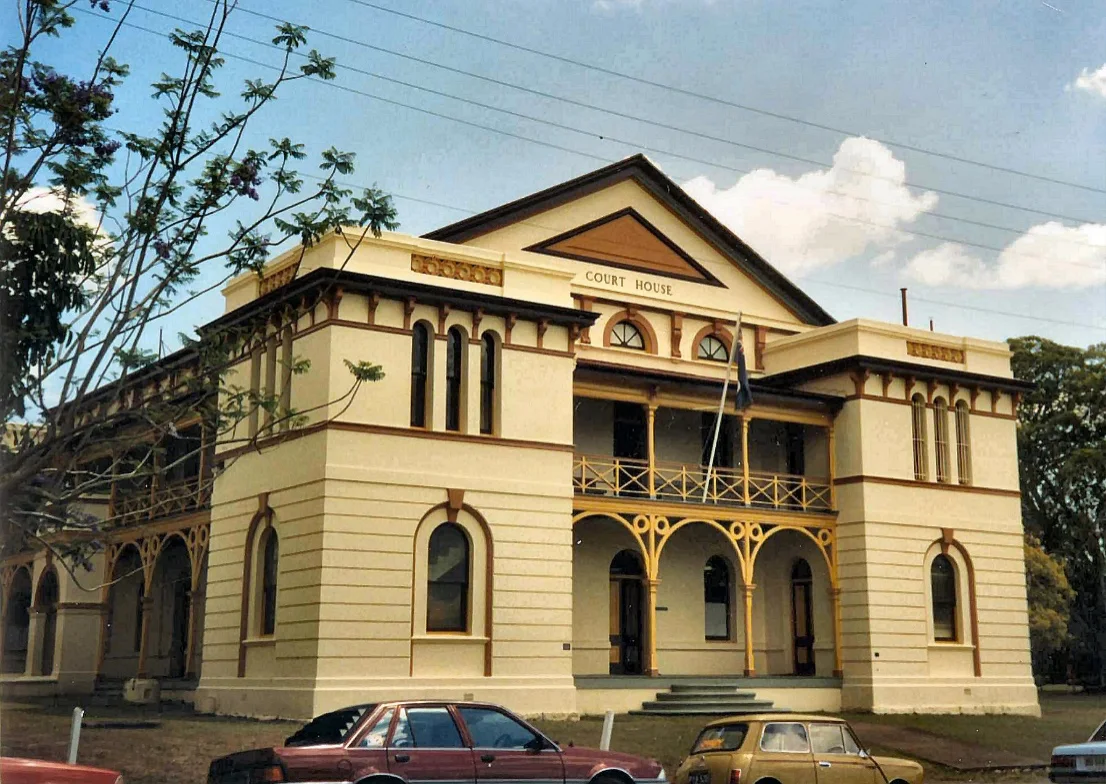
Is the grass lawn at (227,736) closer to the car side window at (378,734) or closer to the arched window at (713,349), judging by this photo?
the car side window at (378,734)

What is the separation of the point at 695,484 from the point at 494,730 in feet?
60.1

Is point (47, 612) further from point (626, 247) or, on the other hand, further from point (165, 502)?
point (626, 247)

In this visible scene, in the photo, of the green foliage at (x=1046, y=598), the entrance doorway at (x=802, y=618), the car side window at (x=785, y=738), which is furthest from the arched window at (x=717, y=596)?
the green foliage at (x=1046, y=598)

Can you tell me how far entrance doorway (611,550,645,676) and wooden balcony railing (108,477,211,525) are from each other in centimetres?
974

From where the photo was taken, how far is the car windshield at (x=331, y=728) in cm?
1343

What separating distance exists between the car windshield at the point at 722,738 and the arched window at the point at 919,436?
18206 mm

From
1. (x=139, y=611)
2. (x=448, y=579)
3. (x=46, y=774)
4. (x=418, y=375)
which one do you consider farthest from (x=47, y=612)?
(x=46, y=774)

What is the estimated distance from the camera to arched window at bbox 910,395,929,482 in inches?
1309

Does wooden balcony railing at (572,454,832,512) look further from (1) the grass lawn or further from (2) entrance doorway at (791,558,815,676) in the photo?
(1) the grass lawn

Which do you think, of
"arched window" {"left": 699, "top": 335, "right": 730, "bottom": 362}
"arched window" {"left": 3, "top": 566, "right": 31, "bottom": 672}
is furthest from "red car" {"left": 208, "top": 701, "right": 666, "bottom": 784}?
"arched window" {"left": 3, "top": 566, "right": 31, "bottom": 672}

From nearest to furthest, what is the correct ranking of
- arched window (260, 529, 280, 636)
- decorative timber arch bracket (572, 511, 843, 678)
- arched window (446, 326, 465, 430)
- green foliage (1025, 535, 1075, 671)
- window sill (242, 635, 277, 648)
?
1. window sill (242, 635, 277, 648)
2. arched window (260, 529, 280, 636)
3. arched window (446, 326, 465, 430)
4. decorative timber arch bracket (572, 511, 843, 678)
5. green foliage (1025, 535, 1075, 671)

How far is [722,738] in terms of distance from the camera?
16203mm

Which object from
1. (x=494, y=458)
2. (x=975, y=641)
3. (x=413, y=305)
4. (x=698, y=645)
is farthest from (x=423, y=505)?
(x=975, y=641)

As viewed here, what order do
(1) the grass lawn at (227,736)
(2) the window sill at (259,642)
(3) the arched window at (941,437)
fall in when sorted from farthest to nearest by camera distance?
(3) the arched window at (941,437) → (2) the window sill at (259,642) → (1) the grass lawn at (227,736)
